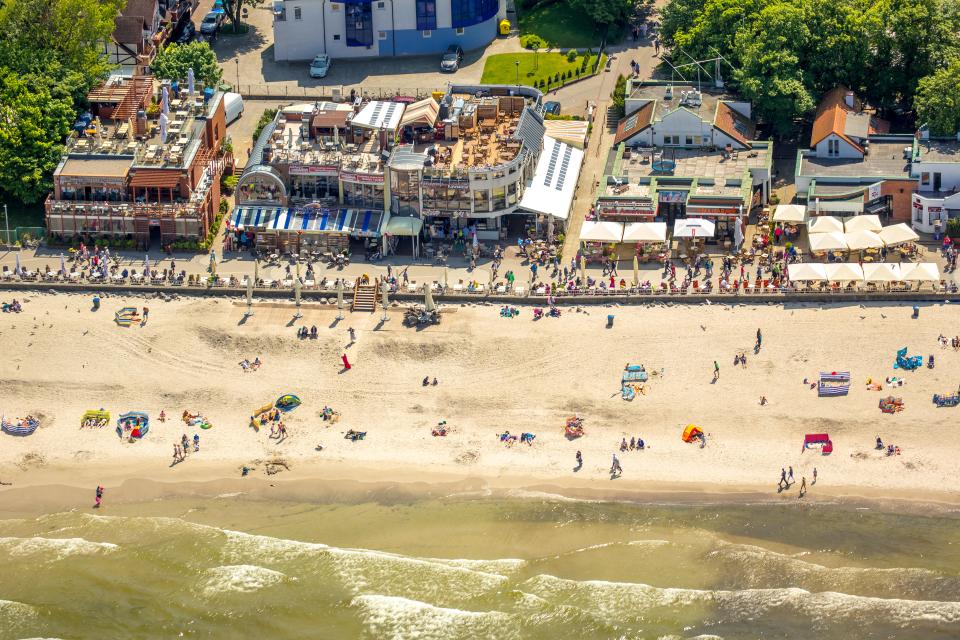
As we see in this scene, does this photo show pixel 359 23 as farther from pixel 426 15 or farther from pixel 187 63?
pixel 187 63

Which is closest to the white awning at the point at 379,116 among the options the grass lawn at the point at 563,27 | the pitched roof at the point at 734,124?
the pitched roof at the point at 734,124

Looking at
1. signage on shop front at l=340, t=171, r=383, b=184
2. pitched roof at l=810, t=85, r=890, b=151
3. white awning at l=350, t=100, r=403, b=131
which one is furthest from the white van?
pitched roof at l=810, t=85, r=890, b=151

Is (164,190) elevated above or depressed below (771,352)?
above

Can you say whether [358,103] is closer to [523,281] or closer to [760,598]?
[523,281]

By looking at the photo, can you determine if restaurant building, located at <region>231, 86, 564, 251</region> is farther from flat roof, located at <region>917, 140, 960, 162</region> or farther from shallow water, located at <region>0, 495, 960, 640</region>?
shallow water, located at <region>0, 495, 960, 640</region>

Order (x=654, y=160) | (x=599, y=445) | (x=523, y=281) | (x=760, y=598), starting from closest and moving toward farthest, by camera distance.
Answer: (x=760, y=598) < (x=599, y=445) < (x=523, y=281) < (x=654, y=160)

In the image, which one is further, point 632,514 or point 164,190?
point 164,190

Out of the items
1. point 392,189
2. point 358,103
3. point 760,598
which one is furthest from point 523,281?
point 760,598
